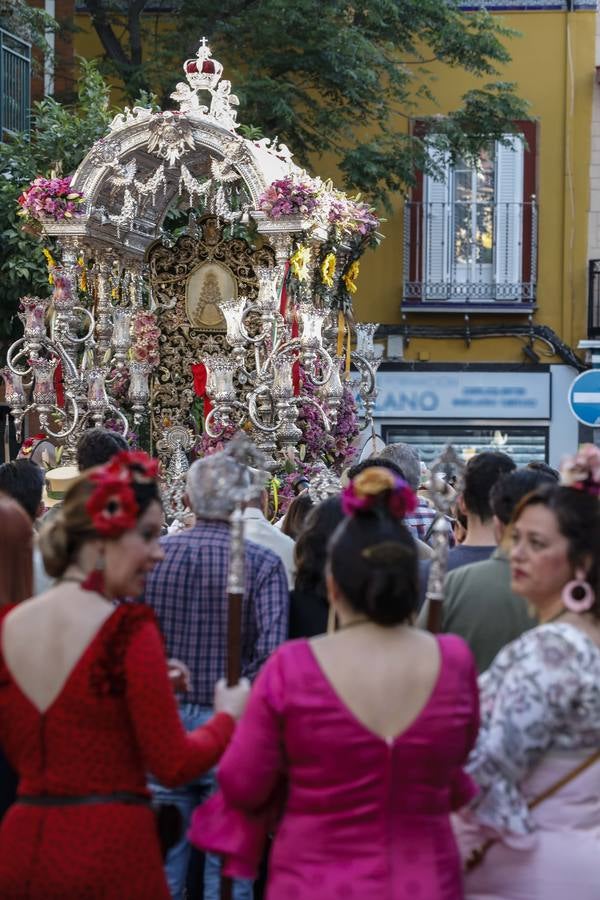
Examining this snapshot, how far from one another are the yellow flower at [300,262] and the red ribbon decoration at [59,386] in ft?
5.81

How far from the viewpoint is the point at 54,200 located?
1188cm

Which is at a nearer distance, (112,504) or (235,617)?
(112,504)

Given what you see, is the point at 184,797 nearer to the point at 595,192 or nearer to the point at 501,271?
the point at 501,271

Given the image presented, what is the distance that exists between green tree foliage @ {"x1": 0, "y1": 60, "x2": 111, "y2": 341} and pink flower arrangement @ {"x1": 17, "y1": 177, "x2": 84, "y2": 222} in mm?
3298

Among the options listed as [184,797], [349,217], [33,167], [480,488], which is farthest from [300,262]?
[184,797]

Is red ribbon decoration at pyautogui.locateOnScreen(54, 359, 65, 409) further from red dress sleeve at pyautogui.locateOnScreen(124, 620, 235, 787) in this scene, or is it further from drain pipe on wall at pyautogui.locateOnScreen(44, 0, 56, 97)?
red dress sleeve at pyautogui.locateOnScreen(124, 620, 235, 787)

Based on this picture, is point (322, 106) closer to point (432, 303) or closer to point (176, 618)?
point (432, 303)

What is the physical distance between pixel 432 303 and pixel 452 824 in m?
17.5

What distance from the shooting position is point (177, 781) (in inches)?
146

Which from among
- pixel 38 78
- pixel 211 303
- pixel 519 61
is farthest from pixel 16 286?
pixel 519 61

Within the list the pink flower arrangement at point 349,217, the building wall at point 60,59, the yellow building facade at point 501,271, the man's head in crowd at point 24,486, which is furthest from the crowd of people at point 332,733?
the yellow building facade at point 501,271

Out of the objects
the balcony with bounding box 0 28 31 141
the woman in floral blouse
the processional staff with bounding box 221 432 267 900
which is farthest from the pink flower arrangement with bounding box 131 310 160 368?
the woman in floral blouse

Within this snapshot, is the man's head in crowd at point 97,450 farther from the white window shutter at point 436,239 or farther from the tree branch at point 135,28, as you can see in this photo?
the white window shutter at point 436,239

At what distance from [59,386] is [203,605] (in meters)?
Result: 7.12
